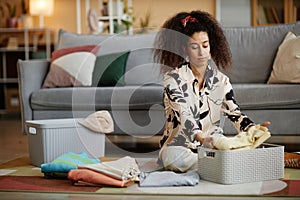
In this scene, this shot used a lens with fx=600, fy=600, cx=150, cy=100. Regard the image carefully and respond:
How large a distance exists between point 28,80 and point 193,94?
162 cm

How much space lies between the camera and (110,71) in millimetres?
4273

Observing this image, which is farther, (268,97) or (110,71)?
(110,71)

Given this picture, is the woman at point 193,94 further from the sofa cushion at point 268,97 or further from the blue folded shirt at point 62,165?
the sofa cushion at point 268,97

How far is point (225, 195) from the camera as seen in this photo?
7.61 ft

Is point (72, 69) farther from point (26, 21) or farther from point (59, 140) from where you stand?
point (26, 21)

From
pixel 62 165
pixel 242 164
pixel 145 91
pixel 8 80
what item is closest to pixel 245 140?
pixel 242 164

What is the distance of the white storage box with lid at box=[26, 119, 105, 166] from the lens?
3213 mm

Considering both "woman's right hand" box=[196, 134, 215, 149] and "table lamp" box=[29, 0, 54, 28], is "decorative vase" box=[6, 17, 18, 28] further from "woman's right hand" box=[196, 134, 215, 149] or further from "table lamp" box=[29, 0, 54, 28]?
"woman's right hand" box=[196, 134, 215, 149]

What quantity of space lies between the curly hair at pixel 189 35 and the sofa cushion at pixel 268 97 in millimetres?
587

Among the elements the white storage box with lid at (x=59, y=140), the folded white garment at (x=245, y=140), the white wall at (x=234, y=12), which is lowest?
the white storage box with lid at (x=59, y=140)

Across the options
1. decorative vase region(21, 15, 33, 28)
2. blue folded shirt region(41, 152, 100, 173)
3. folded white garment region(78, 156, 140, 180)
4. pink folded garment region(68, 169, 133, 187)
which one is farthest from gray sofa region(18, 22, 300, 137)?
decorative vase region(21, 15, 33, 28)

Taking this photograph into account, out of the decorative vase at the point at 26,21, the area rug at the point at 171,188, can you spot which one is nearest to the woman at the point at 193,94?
the area rug at the point at 171,188

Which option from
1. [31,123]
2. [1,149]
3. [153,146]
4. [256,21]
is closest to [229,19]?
[256,21]

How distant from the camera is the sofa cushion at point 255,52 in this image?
421 centimetres
